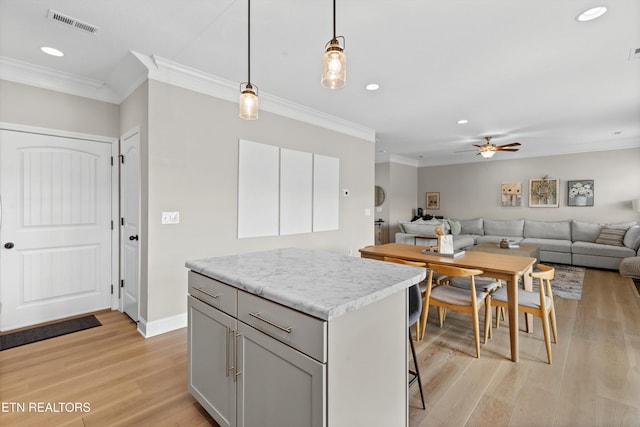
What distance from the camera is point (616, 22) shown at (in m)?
2.20

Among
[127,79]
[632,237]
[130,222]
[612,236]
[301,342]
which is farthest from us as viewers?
[612,236]

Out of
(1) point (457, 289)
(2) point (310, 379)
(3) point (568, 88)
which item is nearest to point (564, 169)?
(3) point (568, 88)

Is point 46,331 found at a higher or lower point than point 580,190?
lower

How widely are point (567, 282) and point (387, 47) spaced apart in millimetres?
4750

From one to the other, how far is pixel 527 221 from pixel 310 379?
7.88 m

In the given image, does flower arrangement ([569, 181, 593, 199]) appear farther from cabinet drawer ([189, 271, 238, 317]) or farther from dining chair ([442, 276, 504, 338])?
cabinet drawer ([189, 271, 238, 317])

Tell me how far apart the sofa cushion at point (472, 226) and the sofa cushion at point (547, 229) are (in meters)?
0.97

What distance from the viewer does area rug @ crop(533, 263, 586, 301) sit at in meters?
4.11

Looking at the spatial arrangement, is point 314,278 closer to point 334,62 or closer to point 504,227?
point 334,62

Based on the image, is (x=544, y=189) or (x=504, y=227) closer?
(x=544, y=189)

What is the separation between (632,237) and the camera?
18.0ft

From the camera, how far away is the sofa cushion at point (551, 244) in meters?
6.04

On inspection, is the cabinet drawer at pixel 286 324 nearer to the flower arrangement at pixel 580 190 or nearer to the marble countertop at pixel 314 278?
the marble countertop at pixel 314 278

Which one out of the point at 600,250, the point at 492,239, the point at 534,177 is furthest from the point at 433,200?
the point at 600,250
